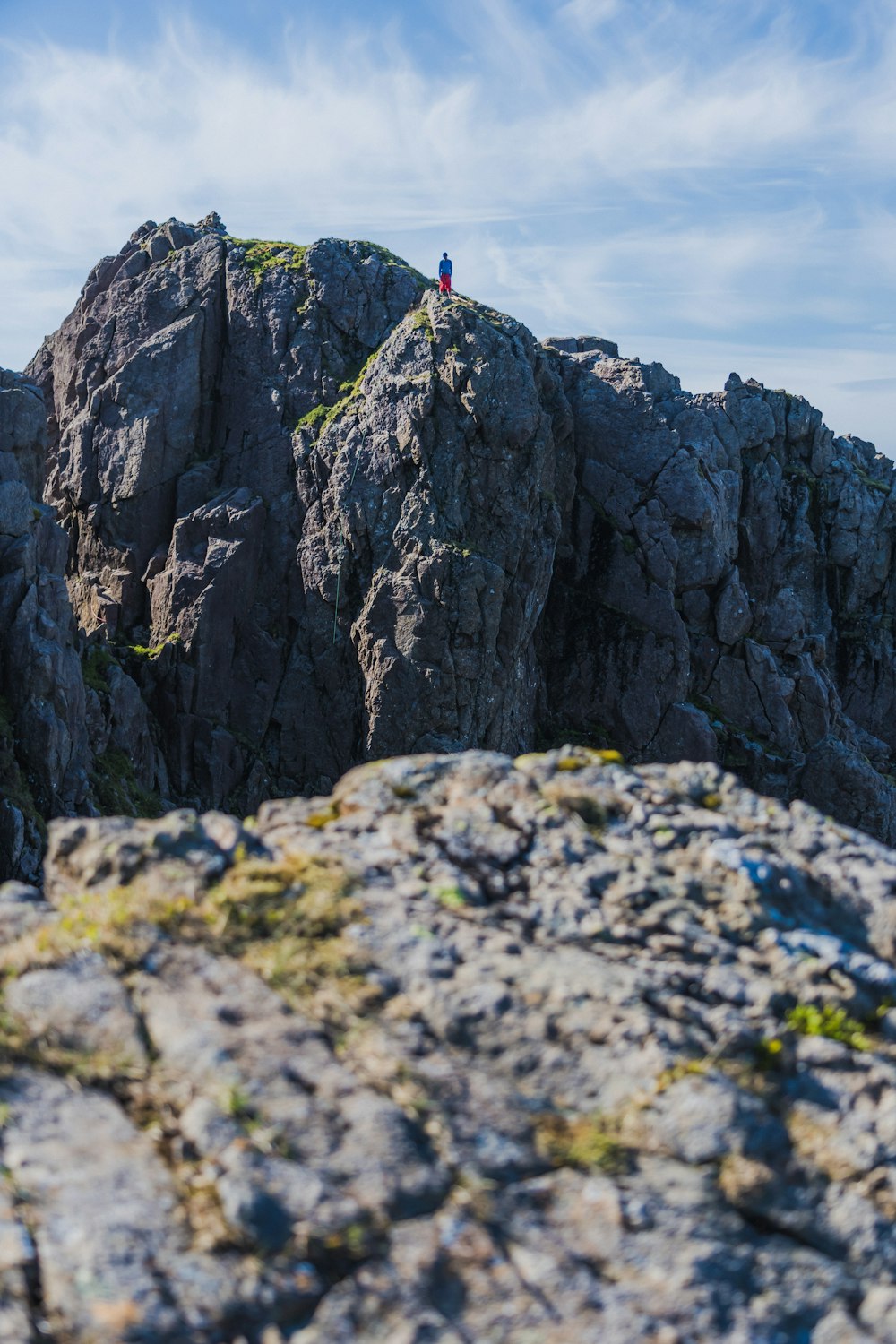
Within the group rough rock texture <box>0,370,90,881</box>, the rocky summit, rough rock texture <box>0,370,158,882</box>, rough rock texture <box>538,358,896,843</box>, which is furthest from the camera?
rough rock texture <box>538,358,896,843</box>

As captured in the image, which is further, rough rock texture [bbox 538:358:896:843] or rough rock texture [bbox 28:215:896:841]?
rough rock texture [bbox 538:358:896:843]

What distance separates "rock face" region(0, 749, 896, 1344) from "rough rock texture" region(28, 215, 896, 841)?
41199mm

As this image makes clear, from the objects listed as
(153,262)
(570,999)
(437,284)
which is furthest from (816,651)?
(570,999)

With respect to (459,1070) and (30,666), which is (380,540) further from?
(459,1070)

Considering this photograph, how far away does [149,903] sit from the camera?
431 inches

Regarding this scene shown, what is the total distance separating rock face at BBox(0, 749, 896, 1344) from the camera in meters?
8.15

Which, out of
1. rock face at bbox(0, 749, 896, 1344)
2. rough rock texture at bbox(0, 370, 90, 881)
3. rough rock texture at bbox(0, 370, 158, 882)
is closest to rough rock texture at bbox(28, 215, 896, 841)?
rough rock texture at bbox(0, 370, 158, 882)

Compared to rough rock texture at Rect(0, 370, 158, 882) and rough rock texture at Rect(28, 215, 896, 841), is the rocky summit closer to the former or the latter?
rough rock texture at Rect(0, 370, 158, 882)

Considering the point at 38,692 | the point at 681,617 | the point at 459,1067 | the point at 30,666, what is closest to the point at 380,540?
the point at 30,666

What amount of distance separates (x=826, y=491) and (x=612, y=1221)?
268 feet

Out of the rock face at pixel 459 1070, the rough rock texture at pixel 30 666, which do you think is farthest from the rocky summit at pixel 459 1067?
the rough rock texture at pixel 30 666

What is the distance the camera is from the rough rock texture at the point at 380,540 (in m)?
56.3

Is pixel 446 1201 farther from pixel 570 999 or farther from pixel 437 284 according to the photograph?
pixel 437 284

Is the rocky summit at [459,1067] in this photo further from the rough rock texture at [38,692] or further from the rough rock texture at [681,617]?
the rough rock texture at [681,617]
